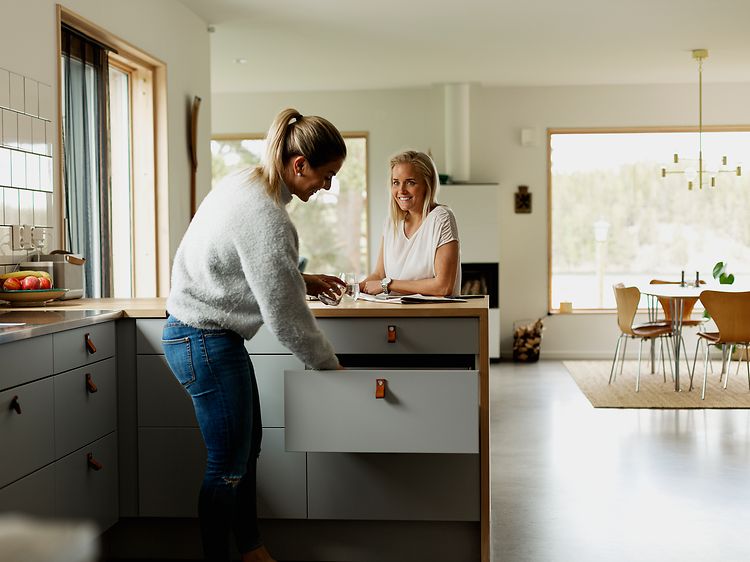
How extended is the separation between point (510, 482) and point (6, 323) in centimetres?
230

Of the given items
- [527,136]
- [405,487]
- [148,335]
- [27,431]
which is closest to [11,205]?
[148,335]

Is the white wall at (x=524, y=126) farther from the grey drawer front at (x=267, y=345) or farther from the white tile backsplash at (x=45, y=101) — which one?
the grey drawer front at (x=267, y=345)

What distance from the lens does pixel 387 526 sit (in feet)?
9.32

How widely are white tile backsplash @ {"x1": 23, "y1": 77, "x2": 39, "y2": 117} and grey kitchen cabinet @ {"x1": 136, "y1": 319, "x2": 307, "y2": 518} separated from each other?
1160 millimetres

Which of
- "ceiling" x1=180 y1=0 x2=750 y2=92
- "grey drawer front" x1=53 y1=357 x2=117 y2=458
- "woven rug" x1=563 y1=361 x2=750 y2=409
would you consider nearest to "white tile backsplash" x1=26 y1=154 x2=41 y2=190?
"grey drawer front" x1=53 y1=357 x2=117 y2=458

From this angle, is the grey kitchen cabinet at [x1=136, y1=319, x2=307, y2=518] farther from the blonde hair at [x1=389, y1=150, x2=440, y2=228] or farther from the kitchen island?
the blonde hair at [x1=389, y1=150, x2=440, y2=228]

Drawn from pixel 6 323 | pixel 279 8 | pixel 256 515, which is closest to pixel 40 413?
pixel 6 323

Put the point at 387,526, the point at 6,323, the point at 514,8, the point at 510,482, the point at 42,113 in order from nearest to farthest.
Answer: the point at 6,323 < the point at 387,526 < the point at 42,113 < the point at 510,482 < the point at 514,8

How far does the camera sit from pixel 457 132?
8.03 m

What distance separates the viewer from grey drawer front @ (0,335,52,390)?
2.20 metres

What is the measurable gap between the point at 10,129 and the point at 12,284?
0.61 metres

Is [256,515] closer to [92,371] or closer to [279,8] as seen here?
[92,371]

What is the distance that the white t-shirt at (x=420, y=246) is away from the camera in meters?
3.18

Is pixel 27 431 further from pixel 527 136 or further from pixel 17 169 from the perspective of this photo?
pixel 527 136
